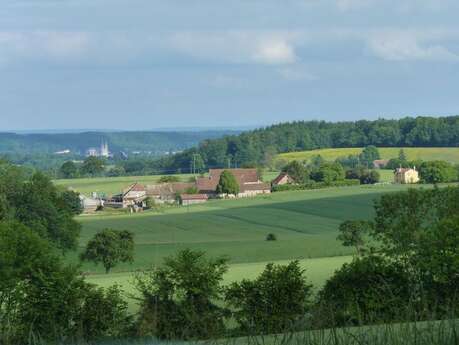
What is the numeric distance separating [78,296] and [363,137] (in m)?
177

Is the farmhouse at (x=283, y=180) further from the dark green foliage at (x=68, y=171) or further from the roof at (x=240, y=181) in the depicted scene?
the dark green foliage at (x=68, y=171)

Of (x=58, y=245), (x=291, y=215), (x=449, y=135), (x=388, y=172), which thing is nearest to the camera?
(x=58, y=245)

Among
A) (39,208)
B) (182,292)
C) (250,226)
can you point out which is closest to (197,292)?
(182,292)

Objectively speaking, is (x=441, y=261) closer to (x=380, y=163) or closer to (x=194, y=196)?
(x=194, y=196)

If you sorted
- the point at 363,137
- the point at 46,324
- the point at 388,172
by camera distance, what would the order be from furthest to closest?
the point at 363,137, the point at 388,172, the point at 46,324

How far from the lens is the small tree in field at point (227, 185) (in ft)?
427

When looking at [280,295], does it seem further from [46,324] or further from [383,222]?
[383,222]

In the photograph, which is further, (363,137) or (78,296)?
(363,137)

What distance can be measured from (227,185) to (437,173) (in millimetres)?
28418

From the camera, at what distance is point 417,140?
178125 mm

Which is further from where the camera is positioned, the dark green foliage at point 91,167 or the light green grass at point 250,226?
the dark green foliage at point 91,167

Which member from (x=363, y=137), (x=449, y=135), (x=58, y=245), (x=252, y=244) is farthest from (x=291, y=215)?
(x=363, y=137)

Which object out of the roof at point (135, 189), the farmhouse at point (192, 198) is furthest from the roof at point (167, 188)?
the farmhouse at point (192, 198)

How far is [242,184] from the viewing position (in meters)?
133
